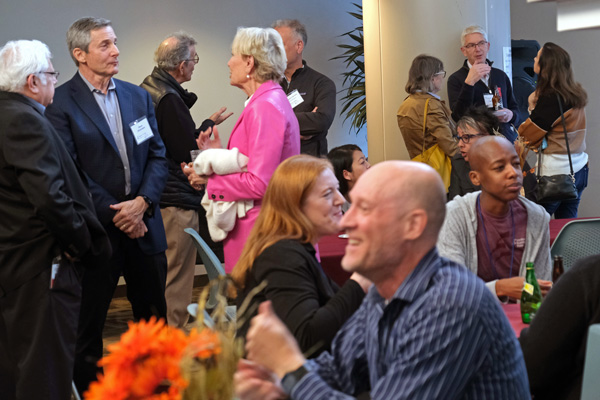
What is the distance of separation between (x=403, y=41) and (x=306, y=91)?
894mm

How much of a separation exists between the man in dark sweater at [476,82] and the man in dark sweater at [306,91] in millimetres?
939

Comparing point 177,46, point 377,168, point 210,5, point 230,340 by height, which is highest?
point 210,5

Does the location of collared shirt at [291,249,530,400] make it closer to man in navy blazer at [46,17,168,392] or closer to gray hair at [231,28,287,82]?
gray hair at [231,28,287,82]

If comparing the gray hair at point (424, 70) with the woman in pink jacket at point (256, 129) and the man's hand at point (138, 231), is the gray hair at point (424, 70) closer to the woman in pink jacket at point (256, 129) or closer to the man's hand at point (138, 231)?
the woman in pink jacket at point (256, 129)

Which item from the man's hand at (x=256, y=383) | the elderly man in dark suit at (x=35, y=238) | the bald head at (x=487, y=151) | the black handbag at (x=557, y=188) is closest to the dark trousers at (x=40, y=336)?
the elderly man in dark suit at (x=35, y=238)

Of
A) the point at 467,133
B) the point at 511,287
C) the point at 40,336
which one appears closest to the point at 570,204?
the point at 467,133

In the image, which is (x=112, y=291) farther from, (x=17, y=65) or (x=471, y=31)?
(x=471, y=31)

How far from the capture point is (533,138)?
18.3 ft

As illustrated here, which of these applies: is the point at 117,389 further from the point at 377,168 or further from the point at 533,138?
the point at 533,138

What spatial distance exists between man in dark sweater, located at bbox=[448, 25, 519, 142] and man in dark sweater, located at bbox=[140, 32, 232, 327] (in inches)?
69.8

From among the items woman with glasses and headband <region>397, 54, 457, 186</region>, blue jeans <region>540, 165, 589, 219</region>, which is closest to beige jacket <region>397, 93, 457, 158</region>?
woman with glasses and headband <region>397, 54, 457, 186</region>

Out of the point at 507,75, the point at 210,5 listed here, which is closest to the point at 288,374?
the point at 507,75

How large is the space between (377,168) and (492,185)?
1467 millimetres

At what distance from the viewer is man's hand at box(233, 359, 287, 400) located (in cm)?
146
